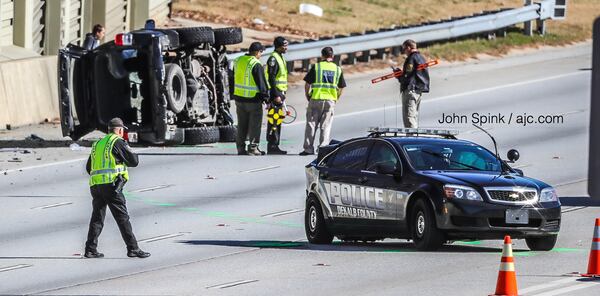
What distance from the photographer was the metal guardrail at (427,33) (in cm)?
3444

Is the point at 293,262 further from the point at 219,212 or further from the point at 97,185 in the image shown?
the point at 219,212

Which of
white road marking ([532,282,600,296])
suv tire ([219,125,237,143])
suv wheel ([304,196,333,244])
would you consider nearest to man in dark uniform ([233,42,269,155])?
suv tire ([219,125,237,143])

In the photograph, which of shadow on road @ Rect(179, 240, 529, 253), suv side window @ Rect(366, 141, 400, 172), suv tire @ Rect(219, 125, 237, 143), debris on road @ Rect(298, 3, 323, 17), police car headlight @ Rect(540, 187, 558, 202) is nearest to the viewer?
police car headlight @ Rect(540, 187, 558, 202)

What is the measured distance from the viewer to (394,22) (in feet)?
141

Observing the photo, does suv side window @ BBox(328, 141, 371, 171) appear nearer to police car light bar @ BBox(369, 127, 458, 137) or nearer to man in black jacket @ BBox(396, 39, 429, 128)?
police car light bar @ BBox(369, 127, 458, 137)

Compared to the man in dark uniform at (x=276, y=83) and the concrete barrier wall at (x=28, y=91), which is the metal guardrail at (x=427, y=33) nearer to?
the concrete barrier wall at (x=28, y=91)

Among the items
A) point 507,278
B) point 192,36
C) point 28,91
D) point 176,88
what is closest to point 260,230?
point 507,278

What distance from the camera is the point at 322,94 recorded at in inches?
1028

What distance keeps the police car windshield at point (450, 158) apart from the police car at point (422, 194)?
0.01m

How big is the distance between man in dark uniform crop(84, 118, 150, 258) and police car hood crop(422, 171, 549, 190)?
11.0 feet

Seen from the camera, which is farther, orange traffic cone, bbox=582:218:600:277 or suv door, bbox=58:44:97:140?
suv door, bbox=58:44:97:140

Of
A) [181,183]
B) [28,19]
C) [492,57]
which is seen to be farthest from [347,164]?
[492,57]

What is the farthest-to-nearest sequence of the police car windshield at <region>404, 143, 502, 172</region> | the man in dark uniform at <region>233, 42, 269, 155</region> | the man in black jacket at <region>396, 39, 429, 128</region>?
1. the man in black jacket at <region>396, 39, 429, 128</region>
2. the man in dark uniform at <region>233, 42, 269, 155</region>
3. the police car windshield at <region>404, 143, 502, 172</region>

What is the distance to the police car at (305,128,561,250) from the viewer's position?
17.0 metres
